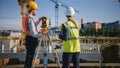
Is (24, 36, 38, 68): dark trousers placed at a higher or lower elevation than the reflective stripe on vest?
lower

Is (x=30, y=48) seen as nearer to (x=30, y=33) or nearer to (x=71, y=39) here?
(x=30, y=33)

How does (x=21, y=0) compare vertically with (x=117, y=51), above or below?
above

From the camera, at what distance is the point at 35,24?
10.5ft

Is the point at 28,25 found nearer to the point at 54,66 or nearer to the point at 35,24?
the point at 35,24

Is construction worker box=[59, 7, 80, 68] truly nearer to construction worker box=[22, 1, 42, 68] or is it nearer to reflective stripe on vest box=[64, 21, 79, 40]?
reflective stripe on vest box=[64, 21, 79, 40]

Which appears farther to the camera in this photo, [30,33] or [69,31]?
[69,31]

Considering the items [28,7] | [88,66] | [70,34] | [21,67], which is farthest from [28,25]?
[88,66]

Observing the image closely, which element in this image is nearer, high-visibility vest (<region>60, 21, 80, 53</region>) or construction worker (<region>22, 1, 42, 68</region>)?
construction worker (<region>22, 1, 42, 68</region>)

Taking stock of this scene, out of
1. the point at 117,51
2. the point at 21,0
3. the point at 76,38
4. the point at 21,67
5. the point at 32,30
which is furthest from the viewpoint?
the point at 21,0

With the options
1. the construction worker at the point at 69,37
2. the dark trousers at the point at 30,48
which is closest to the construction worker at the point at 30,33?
the dark trousers at the point at 30,48

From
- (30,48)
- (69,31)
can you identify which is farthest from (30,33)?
(69,31)

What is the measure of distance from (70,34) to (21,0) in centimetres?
511

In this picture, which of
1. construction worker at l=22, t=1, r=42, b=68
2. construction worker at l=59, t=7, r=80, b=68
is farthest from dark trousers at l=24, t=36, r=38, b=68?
construction worker at l=59, t=7, r=80, b=68

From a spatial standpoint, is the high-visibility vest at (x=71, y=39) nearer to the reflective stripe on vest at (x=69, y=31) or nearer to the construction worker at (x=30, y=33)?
the reflective stripe on vest at (x=69, y=31)
